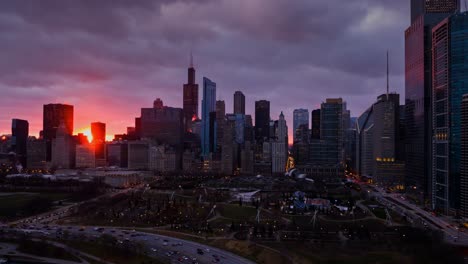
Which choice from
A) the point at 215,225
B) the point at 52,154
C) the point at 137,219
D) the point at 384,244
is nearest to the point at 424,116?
the point at 384,244

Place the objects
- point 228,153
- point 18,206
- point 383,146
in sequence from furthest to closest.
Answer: point 228,153 < point 383,146 < point 18,206

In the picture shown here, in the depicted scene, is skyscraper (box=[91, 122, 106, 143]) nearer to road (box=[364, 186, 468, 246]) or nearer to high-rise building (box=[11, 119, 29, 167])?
high-rise building (box=[11, 119, 29, 167])

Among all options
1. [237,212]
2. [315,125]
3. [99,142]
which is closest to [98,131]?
[99,142]

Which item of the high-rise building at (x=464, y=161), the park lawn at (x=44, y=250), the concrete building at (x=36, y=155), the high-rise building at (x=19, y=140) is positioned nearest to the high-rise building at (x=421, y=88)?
the high-rise building at (x=464, y=161)

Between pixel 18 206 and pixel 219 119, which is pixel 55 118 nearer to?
pixel 219 119

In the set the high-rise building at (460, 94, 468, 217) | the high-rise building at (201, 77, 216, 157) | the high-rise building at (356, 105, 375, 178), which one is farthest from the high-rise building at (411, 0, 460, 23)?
the high-rise building at (201, 77, 216, 157)

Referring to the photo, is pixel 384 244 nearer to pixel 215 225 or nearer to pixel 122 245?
pixel 215 225
